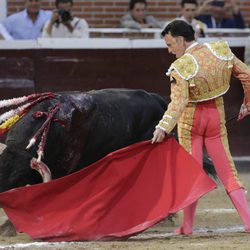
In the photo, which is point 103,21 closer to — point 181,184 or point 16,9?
point 16,9

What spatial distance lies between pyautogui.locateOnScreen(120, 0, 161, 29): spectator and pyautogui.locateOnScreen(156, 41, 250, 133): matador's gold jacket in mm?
4384

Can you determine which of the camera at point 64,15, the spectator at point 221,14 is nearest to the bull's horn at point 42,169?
the camera at point 64,15

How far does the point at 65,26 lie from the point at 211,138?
4276mm

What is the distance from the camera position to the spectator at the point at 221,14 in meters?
10.7

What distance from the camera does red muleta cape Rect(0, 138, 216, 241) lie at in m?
5.86

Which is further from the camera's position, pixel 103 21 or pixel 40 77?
pixel 103 21

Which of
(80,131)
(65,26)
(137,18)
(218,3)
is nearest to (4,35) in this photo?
(65,26)

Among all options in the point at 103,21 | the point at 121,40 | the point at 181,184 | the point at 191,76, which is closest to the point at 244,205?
the point at 181,184

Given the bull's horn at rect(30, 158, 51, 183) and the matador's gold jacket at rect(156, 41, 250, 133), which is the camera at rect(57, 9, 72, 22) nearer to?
the bull's horn at rect(30, 158, 51, 183)

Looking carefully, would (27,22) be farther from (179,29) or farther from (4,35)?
(179,29)

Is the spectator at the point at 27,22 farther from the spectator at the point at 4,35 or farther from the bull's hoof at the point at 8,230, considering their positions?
the bull's hoof at the point at 8,230

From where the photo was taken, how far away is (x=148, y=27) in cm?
1045

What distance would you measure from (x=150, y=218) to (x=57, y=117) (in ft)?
2.83

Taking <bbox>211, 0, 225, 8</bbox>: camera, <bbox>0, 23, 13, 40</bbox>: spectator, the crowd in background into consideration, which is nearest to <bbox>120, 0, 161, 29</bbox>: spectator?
Result: the crowd in background
